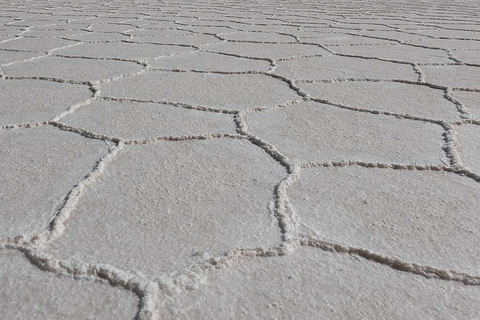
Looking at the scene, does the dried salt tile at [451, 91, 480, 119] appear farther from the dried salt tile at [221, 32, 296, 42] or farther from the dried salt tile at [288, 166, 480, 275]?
the dried salt tile at [221, 32, 296, 42]

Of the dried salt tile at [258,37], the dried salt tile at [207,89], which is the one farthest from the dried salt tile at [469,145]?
the dried salt tile at [258,37]

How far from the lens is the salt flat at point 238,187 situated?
0.64 m

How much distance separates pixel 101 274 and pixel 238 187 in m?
0.33

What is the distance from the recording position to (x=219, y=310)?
61 cm

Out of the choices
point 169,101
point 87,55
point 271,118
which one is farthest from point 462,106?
point 87,55

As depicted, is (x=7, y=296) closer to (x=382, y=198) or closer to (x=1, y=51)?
(x=382, y=198)

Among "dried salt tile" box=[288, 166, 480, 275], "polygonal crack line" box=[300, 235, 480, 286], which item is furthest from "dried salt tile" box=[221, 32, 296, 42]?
"polygonal crack line" box=[300, 235, 480, 286]

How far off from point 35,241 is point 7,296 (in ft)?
0.38

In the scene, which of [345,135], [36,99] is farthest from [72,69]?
[345,135]

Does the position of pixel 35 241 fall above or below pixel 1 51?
above

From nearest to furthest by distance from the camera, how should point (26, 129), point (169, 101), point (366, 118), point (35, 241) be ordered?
point (35, 241), point (26, 129), point (366, 118), point (169, 101)

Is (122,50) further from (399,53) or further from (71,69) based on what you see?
(399,53)

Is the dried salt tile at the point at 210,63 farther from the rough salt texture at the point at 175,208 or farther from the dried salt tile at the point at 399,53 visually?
the rough salt texture at the point at 175,208

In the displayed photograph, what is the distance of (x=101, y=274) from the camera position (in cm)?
66
